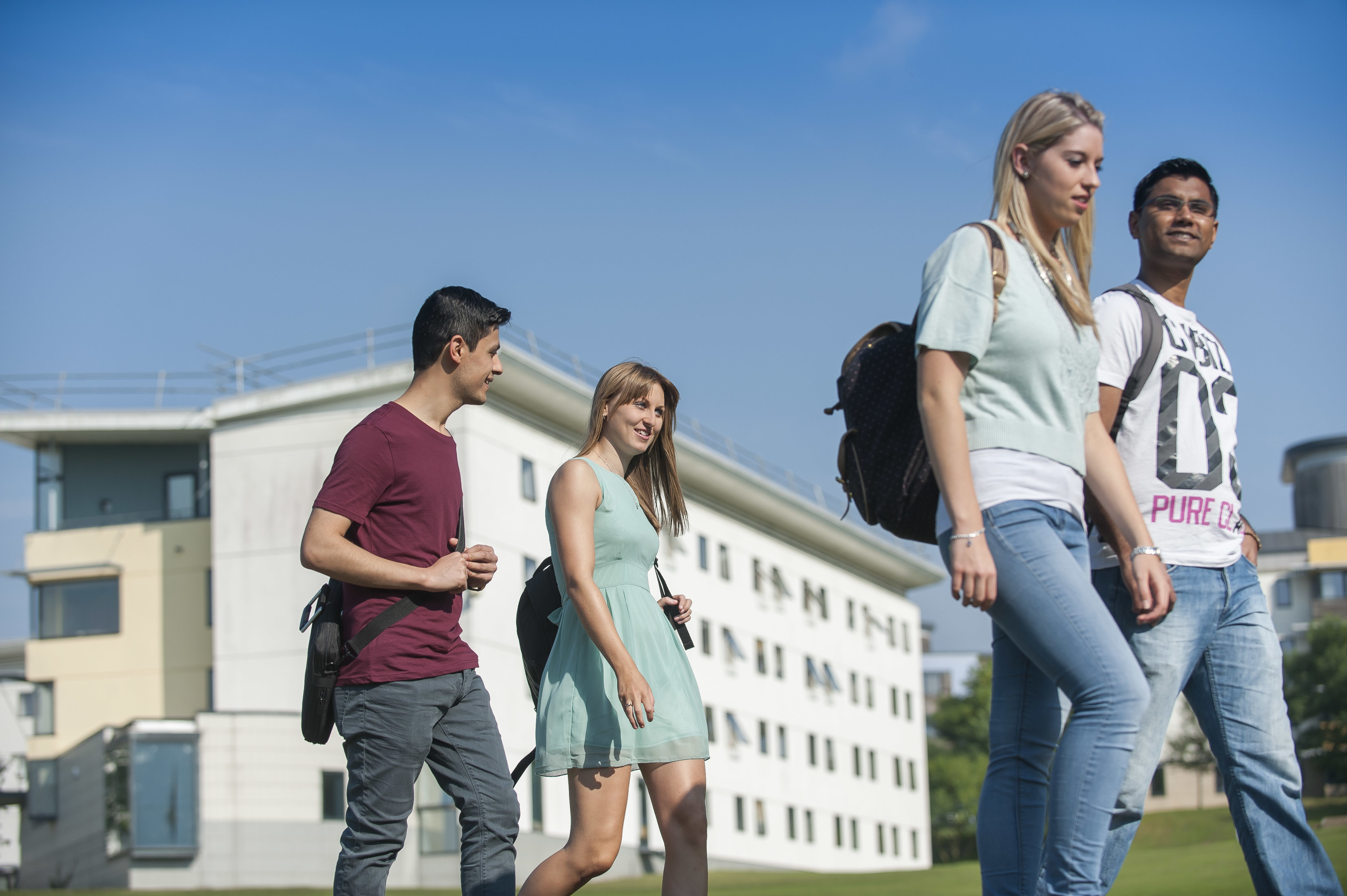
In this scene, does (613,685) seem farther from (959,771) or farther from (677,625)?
(959,771)

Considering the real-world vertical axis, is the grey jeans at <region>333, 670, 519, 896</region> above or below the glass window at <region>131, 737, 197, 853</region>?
above

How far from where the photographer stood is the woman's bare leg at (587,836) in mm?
4844

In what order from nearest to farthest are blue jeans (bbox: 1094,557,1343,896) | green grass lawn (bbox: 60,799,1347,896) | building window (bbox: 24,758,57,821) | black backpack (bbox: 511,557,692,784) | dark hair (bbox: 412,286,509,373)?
blue jeans (bbox: 1094,557,1343,896)
dark hair (bbox: 412,286,509,373)
black backpack (bbox: 511,557,692,784)
green grass lawn (bbox: 60,799,1347,896)
building window (bbox: 24,758,57,821)

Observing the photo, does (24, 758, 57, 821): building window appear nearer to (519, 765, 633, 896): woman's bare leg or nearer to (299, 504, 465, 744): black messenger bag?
(299, 504, 465, 744): black messenger bag

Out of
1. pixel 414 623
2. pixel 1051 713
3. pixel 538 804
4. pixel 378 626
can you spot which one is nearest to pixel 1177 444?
pixel 1051 713

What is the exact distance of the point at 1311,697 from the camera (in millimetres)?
72750

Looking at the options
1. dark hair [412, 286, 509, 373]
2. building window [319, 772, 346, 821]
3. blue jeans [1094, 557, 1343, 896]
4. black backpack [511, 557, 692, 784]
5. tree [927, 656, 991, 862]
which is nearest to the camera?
blue jeans [1094, 557, 1343, 896]

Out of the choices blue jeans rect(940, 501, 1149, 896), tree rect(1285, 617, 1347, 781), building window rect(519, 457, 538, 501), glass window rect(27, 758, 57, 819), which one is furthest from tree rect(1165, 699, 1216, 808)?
blue jeans rect(940, 501, 1149, 896)

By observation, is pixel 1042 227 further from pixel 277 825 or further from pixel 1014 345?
pixel 277 825

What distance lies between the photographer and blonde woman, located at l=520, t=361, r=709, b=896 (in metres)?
4.87

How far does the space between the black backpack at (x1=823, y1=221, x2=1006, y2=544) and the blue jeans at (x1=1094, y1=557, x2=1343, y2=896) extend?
0.96m

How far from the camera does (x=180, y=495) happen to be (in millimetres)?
46562

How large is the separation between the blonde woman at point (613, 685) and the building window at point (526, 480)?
37754 mm

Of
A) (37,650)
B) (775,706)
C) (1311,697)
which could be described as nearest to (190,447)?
(37,650)
